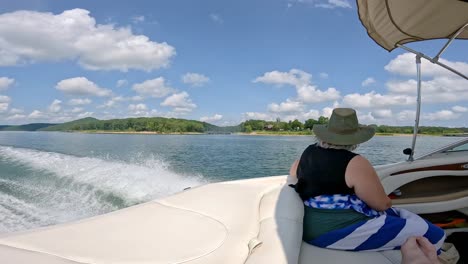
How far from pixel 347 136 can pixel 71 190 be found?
630 cm

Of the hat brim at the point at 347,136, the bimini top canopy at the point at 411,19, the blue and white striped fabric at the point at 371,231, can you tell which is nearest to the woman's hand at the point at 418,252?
the blue and white striped fabric at the point at 371,231

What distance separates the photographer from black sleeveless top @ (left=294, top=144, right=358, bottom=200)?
1.53 meters

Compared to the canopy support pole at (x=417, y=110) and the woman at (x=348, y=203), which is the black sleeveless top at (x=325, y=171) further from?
the canopy support pole at (x=417, y=110)

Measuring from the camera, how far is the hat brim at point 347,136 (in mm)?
1622

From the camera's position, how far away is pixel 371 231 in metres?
1.55

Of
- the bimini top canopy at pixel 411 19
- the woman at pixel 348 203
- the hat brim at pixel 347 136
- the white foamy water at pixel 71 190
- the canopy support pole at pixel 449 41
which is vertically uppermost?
the bimini top canopy at pixel 411 19

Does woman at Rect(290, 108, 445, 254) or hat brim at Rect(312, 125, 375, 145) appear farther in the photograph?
hat brim at Rect(312, 125, 375, 145)

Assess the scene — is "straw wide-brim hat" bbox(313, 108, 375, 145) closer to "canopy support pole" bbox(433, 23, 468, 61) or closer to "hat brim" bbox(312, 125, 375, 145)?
"hat brim" bbox(312, 125, 375, 145)

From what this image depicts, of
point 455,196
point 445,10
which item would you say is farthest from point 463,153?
point 445,10

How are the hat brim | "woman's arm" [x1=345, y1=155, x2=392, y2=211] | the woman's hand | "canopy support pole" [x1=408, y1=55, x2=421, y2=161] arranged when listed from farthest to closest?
1. "canopy support pole" [x1=408, y1=55, x2=421, y2=161]
2. the hat brim
3. "woman's arm" [x1=345, y1=155, x2=392, y2=211]
4. the woman's hand

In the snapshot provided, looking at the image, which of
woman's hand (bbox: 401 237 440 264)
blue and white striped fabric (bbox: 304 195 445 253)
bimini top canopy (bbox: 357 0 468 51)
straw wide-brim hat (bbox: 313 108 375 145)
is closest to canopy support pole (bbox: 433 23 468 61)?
bimini top canopy (bbox: 357 0 468 51)

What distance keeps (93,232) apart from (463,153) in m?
2.93

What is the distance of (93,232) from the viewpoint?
1288 mm

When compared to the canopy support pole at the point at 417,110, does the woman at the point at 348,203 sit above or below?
below
